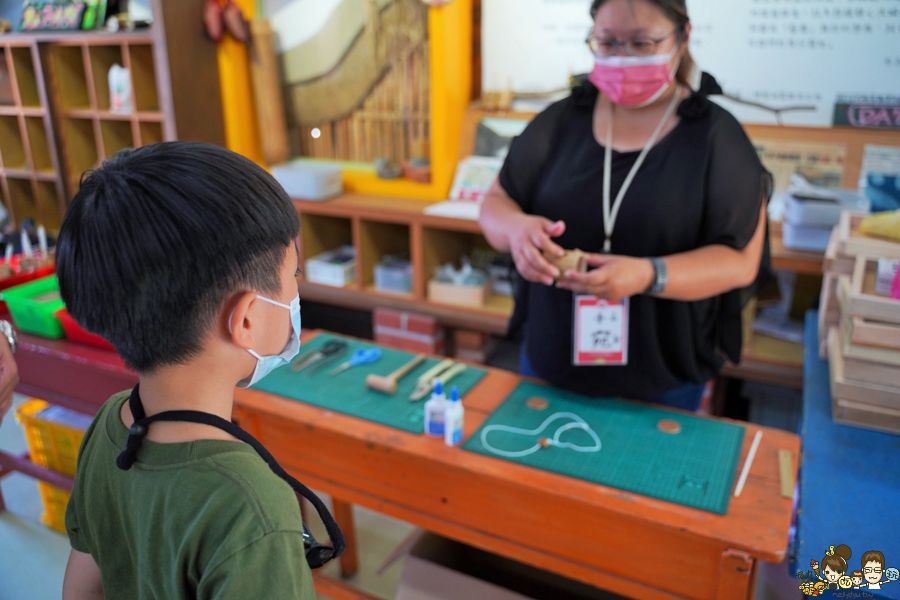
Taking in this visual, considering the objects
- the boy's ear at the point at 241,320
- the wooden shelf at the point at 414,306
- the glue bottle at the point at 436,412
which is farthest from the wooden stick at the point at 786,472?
the wooden shelf at the point at 414,306

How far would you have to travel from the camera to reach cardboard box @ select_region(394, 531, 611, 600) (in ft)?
4.86

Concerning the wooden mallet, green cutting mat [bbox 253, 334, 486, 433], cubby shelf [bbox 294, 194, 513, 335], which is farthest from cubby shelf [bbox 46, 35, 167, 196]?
the wooden mallet

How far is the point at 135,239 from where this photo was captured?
2.13 feet

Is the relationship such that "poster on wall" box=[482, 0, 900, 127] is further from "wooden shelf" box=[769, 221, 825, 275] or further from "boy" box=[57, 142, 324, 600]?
"boy" box=[57, 142, 324, 600]

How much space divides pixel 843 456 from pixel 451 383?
0.89m

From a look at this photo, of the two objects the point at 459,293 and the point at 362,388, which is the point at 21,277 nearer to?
the point at 362,388

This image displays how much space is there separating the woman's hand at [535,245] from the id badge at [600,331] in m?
0.14

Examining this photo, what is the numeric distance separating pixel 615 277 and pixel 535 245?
19 cm

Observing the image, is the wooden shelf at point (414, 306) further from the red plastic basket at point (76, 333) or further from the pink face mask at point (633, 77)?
the pink face mask at point (633, 77)

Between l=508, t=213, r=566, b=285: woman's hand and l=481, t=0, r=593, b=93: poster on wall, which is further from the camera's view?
l=481, t=0, r=593, b=93: poster on wall

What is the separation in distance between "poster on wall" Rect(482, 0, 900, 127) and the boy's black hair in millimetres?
2291

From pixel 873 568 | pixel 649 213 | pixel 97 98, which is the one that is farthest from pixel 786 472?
pixel 97 98

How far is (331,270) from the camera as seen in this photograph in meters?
3.13

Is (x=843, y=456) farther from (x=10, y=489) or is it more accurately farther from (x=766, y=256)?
(x=10, y=489)
